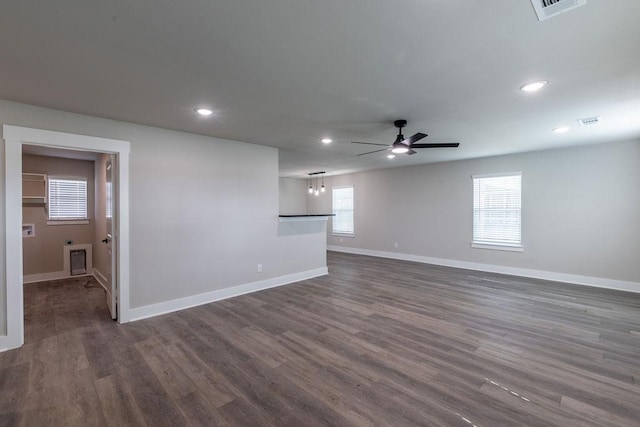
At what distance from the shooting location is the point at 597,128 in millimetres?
4184

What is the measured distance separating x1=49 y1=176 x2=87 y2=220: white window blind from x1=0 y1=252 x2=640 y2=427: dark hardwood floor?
80.3 inches

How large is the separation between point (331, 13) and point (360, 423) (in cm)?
255

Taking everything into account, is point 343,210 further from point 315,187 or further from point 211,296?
point 211,296

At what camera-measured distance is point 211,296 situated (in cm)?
442

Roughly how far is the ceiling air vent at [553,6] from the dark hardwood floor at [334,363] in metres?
2.55

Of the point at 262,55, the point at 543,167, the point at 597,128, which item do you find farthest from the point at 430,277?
the point at 262,55

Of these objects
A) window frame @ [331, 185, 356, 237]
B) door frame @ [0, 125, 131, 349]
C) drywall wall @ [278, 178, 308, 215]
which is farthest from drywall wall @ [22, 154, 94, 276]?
window frame @ [331, 185, 356, 237]

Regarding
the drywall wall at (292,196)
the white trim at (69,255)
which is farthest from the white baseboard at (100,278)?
the drywall wall at (292,196)

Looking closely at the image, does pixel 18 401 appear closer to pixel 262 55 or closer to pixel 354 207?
pixel 262 55

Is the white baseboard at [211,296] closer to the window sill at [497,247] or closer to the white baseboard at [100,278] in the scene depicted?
the white baseboard at [100,278]

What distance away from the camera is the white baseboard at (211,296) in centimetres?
379

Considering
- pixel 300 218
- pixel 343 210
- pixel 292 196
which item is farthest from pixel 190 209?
pixel 292 196

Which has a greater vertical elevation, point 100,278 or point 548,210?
point 548,210

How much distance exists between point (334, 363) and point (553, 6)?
297 centimetres
